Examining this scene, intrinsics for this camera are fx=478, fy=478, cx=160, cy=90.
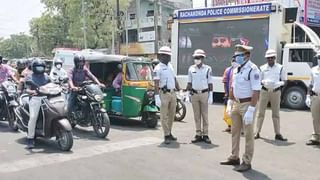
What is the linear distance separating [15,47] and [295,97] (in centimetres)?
11064

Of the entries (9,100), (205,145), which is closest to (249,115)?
(205,145)

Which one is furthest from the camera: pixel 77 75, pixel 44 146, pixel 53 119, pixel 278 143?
pixel 77 75

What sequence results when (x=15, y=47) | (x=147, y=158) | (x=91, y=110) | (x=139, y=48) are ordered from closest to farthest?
1. (x=147, y=158)
2. (x=91, y=110)
3. (x=139, y=48)
4. (x=15, y=47)

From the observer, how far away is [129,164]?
7586 millimetres

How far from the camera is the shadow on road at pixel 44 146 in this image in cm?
862

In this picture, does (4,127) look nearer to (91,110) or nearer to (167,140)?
(91,110)

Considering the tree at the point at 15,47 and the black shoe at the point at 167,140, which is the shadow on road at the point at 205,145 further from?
the tree at the point at 15,47

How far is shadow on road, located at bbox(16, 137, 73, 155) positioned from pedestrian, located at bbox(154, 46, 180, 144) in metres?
2.03

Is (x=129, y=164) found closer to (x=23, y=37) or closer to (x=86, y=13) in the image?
(x=86, y=13)

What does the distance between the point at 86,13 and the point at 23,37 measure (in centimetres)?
8931

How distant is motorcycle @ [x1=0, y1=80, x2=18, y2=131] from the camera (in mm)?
11352

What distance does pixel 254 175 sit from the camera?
7000 millimetres

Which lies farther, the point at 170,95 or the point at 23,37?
the point at 23,37

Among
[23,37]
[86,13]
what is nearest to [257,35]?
[86,13]
